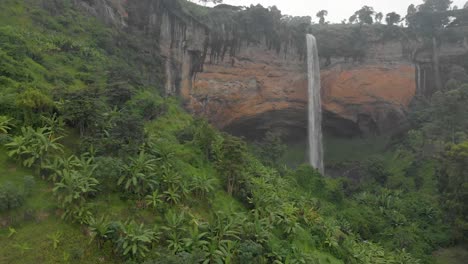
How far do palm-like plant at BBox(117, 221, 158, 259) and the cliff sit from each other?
2322cm

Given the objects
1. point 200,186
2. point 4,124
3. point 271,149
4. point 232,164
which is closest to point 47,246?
point 4,124

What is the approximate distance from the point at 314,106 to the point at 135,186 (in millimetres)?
28828

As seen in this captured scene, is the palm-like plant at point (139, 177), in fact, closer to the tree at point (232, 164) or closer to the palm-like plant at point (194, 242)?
the palm-like plant at point (194, 242)

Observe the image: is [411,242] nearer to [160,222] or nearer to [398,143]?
[160,222]

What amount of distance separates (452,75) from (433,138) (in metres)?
10.1

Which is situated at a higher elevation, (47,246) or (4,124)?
(4,124)

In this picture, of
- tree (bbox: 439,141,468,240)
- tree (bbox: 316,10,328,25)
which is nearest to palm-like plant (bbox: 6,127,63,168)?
tree (bbox: 439,141,468,240)

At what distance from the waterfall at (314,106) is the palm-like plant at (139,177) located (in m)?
26.2

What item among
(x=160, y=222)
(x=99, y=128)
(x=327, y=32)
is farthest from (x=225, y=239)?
(x=327, y=32)

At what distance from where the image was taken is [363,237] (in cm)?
2220

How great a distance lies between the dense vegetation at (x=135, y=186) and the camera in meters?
11.0

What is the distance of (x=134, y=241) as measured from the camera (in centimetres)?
1061

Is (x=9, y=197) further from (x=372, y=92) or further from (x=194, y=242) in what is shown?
(x=372, y=92)

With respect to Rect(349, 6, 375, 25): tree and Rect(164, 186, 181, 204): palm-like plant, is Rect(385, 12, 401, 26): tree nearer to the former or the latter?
Rect(349, 6, 375, 25): tree
